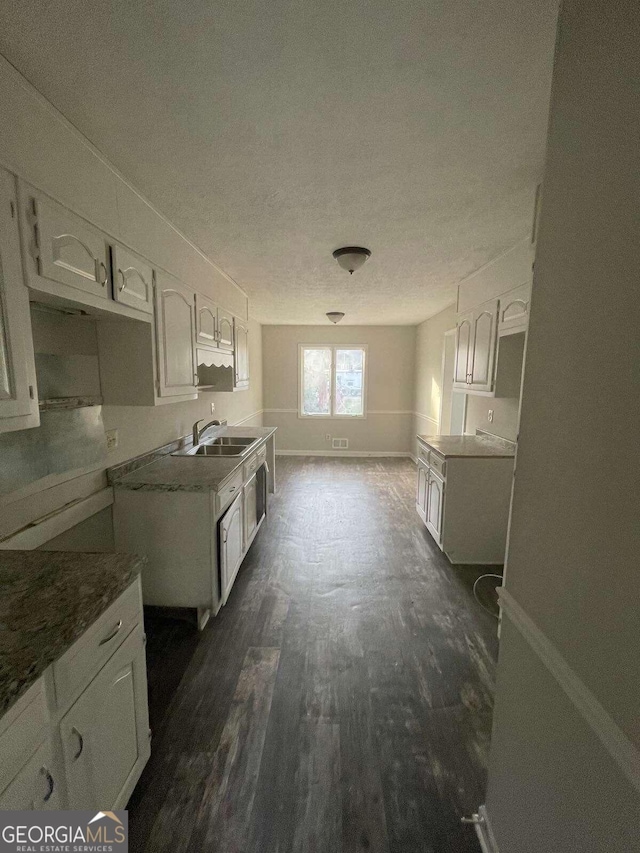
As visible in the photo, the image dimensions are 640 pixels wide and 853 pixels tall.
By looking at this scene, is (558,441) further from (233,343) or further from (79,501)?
(233,343)

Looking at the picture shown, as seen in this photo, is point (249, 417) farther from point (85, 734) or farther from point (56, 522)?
point (85, 734)

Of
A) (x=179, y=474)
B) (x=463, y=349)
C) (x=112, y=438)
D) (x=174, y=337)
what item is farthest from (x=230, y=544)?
(x=463, y=349)

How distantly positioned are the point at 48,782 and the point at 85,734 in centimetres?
12

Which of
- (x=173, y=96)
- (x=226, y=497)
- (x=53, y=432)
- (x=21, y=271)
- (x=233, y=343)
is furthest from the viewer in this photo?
(x=233, y=343)

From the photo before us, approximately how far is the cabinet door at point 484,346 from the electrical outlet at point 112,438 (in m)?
2.72

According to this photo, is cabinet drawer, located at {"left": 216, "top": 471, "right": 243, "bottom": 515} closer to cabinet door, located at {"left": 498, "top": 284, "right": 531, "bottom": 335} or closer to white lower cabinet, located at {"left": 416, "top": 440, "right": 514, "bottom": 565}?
white lower cabinet, located at {"left": 416, "top": 440, "right": 514, "bottom": 565}

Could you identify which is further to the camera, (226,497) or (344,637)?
(226,497)

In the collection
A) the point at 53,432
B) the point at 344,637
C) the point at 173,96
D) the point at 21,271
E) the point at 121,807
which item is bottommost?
the point at 344,637

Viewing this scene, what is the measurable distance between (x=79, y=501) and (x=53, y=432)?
410 millimetres

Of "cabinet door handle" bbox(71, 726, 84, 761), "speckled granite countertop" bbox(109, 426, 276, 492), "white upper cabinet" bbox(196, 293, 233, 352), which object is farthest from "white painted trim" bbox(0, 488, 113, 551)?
"white upper cabinet" bbox(196, 293, 233, 352)

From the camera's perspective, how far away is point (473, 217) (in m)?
2.15

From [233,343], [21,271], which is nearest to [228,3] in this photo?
[21,271]

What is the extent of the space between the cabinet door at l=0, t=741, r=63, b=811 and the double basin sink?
2184 mm

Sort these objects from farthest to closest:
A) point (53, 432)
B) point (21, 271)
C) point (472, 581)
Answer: point (472, 581), point (53, 432), point (21, 271)
